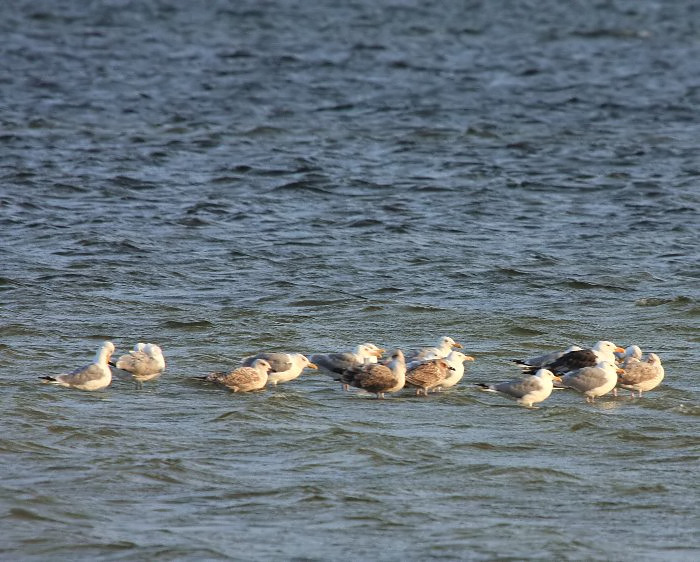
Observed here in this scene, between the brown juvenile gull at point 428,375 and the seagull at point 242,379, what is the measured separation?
49.8 inches

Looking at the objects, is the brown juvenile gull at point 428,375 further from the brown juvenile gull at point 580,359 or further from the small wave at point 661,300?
the small wave at point 661,300

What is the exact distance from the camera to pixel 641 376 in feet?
38.8

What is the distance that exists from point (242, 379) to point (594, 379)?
2.91 m

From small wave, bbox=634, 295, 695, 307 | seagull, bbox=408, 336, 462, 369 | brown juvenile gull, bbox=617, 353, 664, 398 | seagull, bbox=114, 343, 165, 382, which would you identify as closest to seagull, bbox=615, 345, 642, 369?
brown juvenile gull, bbox=617, 353, 664, 398

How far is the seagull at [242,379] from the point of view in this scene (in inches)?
460

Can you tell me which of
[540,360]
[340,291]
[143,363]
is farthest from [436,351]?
[340,291]

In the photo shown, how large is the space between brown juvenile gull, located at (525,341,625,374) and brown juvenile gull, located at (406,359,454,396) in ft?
2.54

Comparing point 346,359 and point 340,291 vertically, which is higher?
point 346,359

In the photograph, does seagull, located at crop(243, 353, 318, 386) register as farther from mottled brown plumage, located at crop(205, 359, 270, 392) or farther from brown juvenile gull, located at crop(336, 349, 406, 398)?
brown juvenile gull, located at crop(336, 349, 406, 398)

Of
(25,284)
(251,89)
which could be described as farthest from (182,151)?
(25,284)

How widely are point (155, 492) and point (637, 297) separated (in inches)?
314

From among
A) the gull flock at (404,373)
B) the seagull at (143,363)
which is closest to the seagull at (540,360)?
the gull flock at (404,373)

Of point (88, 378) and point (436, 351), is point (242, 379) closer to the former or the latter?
point (88, 378)

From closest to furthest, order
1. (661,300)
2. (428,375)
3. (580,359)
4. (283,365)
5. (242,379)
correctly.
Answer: (242,379) < (428,375) < (283,365) < (580,359) < (661,300)
